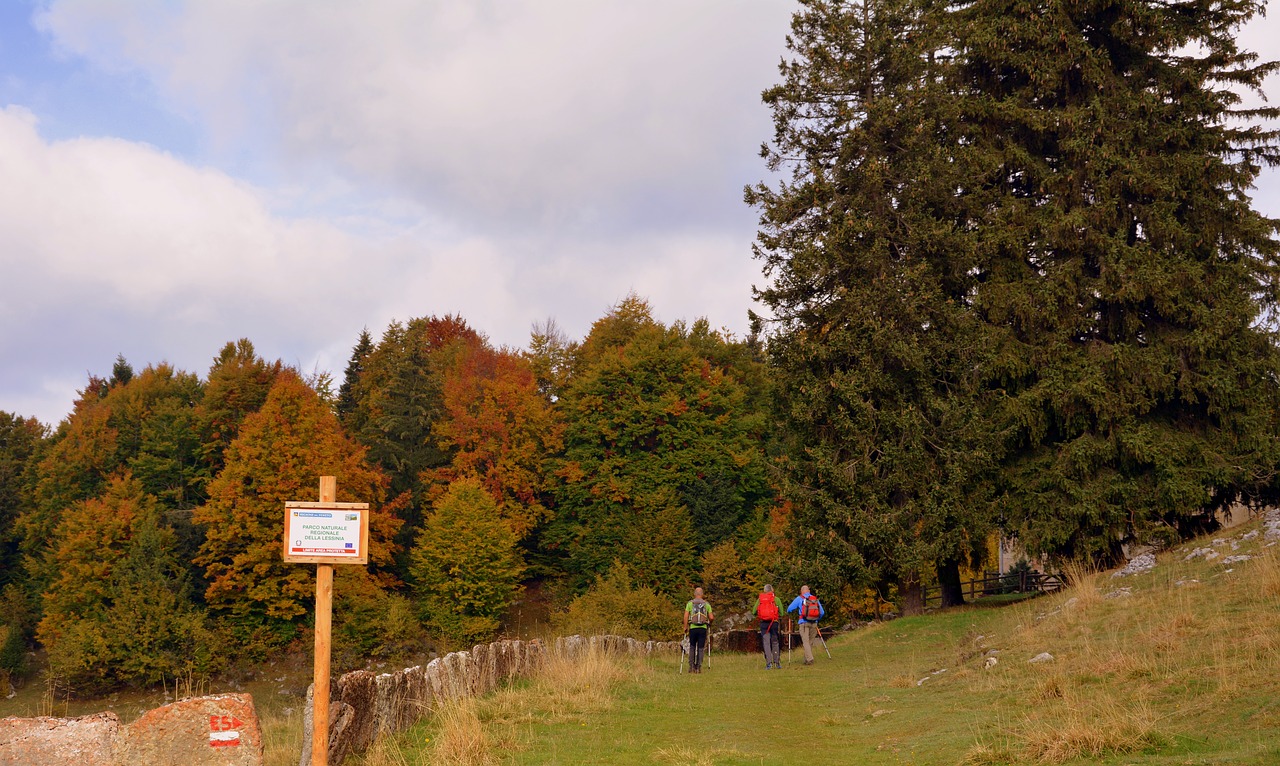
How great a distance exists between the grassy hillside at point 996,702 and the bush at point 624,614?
58.2ft

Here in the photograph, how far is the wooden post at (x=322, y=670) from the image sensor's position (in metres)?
7.93

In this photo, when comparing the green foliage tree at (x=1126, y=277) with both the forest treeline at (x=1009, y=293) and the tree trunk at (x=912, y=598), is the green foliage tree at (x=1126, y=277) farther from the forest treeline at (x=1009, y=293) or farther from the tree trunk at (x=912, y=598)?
the tree trunk at (x=912, y=598)

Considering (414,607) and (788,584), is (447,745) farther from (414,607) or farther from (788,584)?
(414,607)

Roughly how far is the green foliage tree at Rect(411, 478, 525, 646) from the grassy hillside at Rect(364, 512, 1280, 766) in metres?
27.1

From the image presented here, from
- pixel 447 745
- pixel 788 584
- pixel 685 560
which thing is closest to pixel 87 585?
pixel 685 560

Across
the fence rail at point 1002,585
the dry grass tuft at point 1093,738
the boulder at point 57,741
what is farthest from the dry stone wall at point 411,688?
the fence rail at point 1002,585

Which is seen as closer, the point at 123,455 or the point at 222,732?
the point at 222,732

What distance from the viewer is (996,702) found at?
1061 centimetres

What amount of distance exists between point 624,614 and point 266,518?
56.1 feet

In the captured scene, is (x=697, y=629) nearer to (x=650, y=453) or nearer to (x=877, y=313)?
(x=877, y=313)

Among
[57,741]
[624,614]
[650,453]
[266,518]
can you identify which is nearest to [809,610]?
[57,741]

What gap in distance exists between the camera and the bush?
114ft

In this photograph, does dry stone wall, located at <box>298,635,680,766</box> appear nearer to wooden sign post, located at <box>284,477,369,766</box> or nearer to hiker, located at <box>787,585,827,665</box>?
wooden sign post, located at <box>284,477,369,766</box>

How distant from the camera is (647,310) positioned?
61531 millimetres
